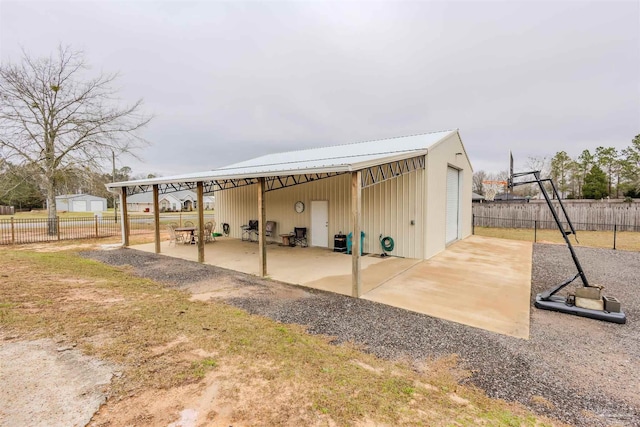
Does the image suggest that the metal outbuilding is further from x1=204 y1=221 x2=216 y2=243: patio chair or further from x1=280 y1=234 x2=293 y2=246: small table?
x1=204 y1=221 x2=216 y2=243: patio chair

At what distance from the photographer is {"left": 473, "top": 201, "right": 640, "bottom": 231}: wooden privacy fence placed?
14914 millimetres

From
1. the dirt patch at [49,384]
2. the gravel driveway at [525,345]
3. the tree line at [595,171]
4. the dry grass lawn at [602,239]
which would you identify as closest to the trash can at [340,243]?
the gravel driveway at [525,345]

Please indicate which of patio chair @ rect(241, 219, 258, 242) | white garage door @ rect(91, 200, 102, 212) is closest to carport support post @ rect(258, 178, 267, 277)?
patio chair @ rect(241, 219, 258, 242)

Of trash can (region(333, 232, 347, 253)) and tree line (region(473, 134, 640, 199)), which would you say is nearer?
trash can (region(333, 232, 347, 253))

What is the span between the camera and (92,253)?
9.86m

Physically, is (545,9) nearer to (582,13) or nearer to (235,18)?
(582,13)

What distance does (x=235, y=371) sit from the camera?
8.75 ft

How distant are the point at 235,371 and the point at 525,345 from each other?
11.5 ft

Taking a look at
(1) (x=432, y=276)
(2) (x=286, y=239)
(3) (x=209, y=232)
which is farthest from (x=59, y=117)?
(1) (x=432, y=276)

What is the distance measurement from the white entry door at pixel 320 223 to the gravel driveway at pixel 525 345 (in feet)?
15.2

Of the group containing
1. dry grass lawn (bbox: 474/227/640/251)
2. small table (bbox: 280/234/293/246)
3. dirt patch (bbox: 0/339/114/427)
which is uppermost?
small table (bbox: 280/234/293/246)

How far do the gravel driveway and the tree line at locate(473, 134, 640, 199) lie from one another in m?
29.3

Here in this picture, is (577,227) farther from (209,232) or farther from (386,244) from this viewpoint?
(209,232)

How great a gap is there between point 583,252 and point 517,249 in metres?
1.95
